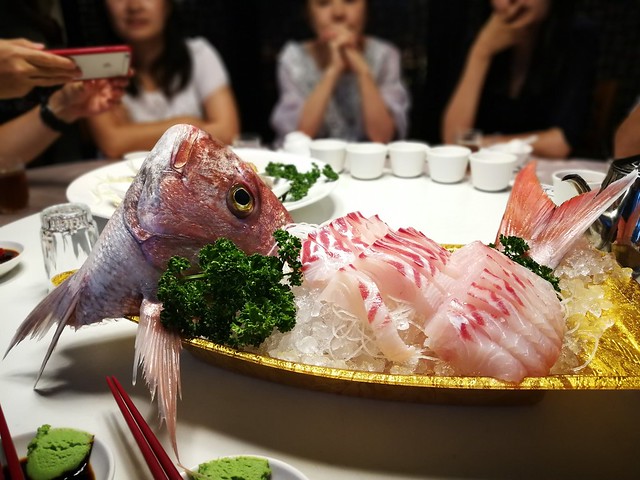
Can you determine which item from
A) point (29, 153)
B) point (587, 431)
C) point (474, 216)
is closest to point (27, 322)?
point (587, 431)

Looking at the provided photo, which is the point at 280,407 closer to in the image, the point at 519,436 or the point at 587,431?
the point at 519,436

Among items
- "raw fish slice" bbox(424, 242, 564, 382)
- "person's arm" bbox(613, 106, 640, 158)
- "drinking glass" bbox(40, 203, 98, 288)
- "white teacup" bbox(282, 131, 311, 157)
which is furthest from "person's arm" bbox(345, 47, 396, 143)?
"raw fish slice" bbox(424, 242, 564, 382)

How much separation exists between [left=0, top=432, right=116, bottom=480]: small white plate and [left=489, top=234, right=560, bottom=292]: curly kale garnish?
915mm

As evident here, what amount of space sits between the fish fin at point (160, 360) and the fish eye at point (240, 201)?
0.92 feet

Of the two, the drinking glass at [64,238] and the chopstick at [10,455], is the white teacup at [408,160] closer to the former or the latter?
the drinking glass at [64,238]

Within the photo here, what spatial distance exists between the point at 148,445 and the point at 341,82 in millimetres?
4159

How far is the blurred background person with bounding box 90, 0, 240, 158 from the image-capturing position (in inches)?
156

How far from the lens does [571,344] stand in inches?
41.3

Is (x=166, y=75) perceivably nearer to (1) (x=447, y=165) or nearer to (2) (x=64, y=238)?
(1) (x=447, y=165)

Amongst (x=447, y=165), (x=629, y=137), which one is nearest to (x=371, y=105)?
(x=447, y=165)

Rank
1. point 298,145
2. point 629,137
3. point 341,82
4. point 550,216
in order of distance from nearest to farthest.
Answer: point 550,216 < point 629,137 < point 298,145 < point 341,82

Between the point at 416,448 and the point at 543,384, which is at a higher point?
the point at 543,384

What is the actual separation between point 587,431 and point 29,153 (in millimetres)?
3200

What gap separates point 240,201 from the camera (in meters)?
1.18
